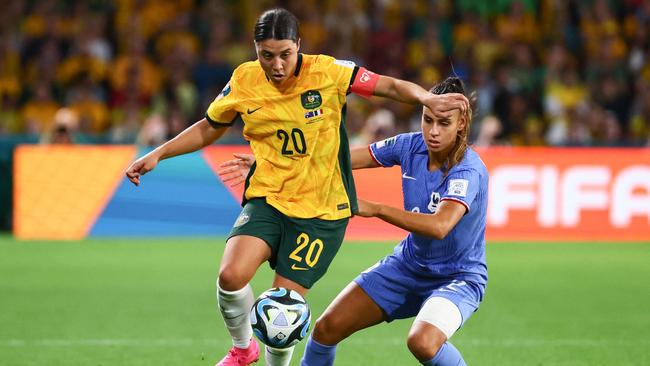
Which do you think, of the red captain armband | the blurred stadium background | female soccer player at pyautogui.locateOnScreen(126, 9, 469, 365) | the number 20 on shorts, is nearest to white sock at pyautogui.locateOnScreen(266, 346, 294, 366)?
female soccer player at pyautogui.locateOnScreen(126, 9, 469, 365)

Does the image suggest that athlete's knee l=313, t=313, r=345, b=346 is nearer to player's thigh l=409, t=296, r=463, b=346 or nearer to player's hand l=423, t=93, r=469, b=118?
player's thigh l=409, t=296, r=463, b=346

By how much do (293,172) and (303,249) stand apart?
1.32ft

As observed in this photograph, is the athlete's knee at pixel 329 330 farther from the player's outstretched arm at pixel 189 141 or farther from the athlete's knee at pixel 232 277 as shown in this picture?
the player's outstretched arm at pixel 189 141

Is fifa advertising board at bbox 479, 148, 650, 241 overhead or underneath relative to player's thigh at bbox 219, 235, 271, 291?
underneath

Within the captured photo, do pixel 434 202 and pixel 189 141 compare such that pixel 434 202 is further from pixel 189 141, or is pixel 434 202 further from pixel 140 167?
pixel 140 167

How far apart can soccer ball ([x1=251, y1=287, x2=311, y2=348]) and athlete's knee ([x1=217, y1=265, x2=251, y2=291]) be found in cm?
31

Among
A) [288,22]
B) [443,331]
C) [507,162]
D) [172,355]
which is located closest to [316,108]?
[288,22]

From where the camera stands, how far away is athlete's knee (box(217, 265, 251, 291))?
5301 mm

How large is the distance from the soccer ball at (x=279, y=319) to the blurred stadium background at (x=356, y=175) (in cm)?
148

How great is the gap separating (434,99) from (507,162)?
753cm

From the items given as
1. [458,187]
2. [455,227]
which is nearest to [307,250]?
[455,227]

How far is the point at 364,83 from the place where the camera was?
5.42 m

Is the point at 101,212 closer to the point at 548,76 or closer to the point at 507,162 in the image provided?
the point at 507,162

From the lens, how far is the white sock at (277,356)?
17.3 feet
